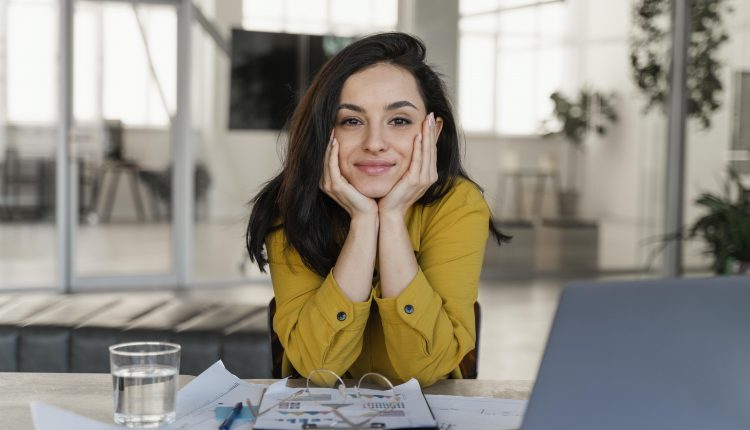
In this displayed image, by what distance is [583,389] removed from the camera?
2.90ft

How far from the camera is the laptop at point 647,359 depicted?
2.81ft

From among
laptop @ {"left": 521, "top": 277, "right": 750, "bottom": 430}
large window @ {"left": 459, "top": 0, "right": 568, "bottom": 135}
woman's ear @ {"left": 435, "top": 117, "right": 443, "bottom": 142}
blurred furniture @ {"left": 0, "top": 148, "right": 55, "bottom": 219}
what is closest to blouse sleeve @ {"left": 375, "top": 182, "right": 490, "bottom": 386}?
woman's ear @ {"left": 435, "top": 117, "right": 443, "bottom": 142}

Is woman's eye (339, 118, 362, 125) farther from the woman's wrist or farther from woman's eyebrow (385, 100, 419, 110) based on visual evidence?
the woman's wrist

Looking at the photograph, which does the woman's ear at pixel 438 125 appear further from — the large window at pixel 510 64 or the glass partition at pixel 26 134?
the large window at pixel 510 64

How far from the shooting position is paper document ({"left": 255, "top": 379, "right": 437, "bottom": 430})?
3.95 feet

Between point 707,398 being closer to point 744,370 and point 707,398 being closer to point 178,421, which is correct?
point 744,370

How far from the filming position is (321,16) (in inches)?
293

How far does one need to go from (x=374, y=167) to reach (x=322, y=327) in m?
0.33

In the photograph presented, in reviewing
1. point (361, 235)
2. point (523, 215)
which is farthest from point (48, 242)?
point (361, 235)

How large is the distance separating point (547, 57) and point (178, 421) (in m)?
6.96

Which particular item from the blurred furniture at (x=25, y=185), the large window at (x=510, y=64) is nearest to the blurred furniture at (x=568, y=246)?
the large window at (x=510, y=64)

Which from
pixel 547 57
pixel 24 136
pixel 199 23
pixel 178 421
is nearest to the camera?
pixel 178 421

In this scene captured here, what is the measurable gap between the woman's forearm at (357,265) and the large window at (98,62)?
18.0ft

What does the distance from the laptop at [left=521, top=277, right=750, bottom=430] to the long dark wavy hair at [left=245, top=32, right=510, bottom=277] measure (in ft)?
3.21
